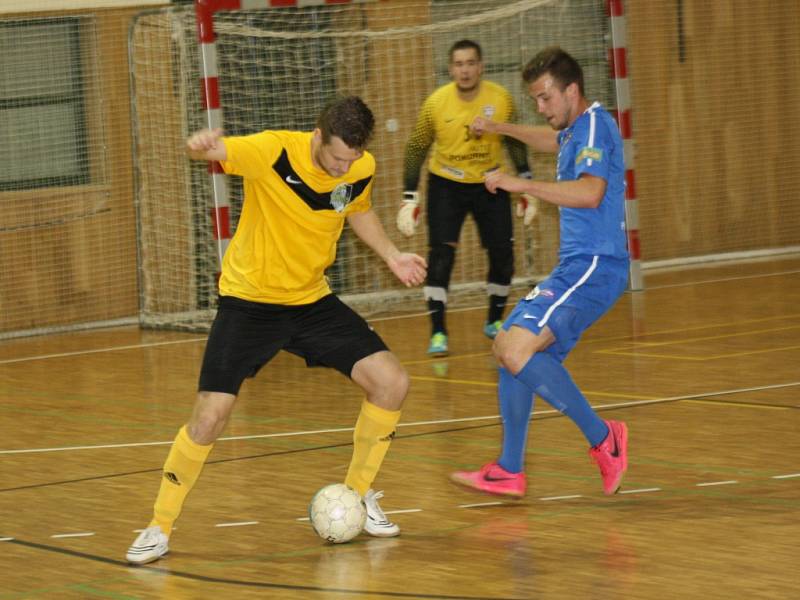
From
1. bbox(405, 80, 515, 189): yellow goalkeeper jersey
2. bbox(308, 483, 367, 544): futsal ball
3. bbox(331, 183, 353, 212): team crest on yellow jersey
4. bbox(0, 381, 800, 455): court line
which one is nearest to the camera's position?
bbox(308, 483, 367, 544): futsal ball

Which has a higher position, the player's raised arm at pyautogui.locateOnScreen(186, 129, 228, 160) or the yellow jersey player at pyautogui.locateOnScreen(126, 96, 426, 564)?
the player's raised arm at pyautogui.locateOnScreen(186, 129, 228, 160)

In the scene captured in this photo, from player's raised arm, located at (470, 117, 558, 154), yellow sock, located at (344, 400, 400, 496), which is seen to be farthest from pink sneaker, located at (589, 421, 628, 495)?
player's raised arm, located at (470, 117, 558, 154)

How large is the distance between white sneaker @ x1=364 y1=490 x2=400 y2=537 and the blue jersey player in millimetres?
641

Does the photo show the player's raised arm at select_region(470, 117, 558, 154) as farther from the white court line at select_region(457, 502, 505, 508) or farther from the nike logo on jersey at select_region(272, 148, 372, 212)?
the white court line at select_region(457, 502, 505, 508)

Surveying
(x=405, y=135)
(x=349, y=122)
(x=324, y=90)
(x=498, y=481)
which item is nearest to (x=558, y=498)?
(x=498, y=481)

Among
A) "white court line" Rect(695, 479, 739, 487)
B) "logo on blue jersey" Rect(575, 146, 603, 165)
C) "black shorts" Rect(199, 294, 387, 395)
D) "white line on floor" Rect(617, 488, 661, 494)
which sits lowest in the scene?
"white line on floor" Rect(617, 488, 661, 494)

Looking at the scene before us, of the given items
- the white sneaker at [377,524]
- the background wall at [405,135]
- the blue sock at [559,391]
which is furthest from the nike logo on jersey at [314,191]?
the background wall at [405,135]

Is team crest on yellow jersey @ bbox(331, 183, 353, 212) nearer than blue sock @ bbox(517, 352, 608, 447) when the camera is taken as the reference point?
Yes

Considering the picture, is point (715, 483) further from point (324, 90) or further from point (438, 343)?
point (324, 90)

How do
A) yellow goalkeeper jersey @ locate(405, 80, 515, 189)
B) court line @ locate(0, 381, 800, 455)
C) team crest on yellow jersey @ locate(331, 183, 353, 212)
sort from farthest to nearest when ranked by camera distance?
1. yellow goalkeeper jersey @ locate(405, 80, 515, 189)
2. court line @ locate(0, 381, 800, 455)
3. team crest on yellow jersey @ locate(331, 183, 353, 212)

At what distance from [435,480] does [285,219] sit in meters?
1.56

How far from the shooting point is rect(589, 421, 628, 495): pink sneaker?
588cm

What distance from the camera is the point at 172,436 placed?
7855 mm

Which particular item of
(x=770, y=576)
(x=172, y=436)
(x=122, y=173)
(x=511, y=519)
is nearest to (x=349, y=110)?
(x=511, y=519)
